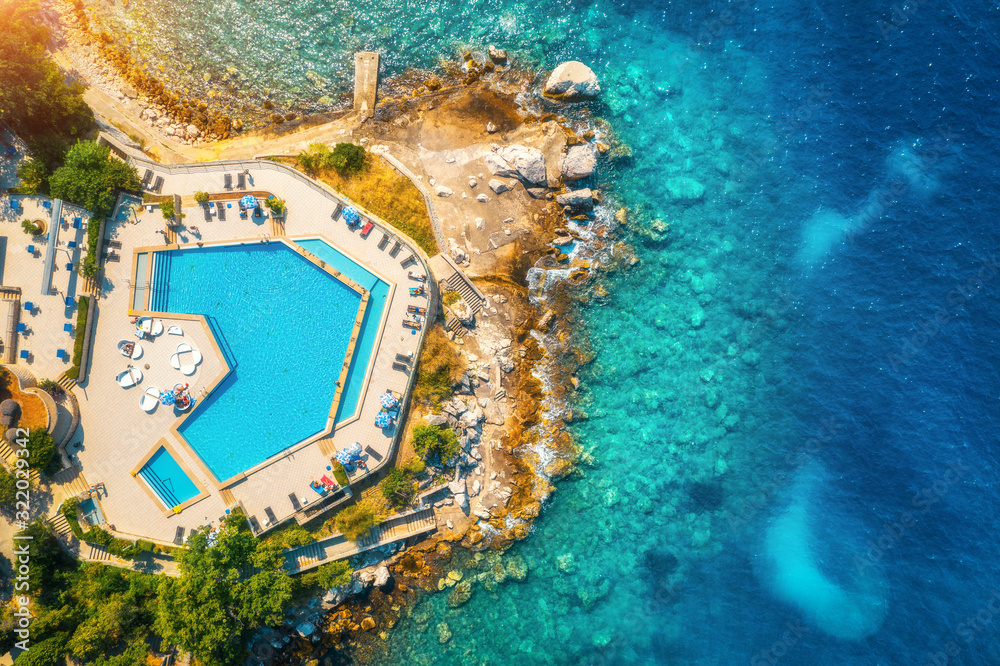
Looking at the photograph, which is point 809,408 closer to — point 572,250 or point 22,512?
point 572,250

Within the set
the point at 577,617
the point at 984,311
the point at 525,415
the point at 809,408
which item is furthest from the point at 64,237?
the point at 984,311

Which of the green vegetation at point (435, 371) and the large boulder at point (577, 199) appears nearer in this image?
the green vegetation at point (435, 371)

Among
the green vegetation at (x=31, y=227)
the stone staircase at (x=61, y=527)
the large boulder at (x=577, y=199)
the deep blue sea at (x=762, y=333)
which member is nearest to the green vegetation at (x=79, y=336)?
the green vegetation at (x=31, y=227)

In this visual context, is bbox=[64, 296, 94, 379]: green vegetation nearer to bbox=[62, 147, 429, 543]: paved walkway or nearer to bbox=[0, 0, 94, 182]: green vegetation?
bbox=[62, 147, 429, 543]: paved walkway

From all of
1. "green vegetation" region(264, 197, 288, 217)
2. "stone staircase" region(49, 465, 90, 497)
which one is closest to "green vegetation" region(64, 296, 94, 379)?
"stone staircase" region(49, 465, 90, 497)

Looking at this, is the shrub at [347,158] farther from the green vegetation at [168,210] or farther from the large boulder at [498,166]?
the green vegetation at [168,210]
